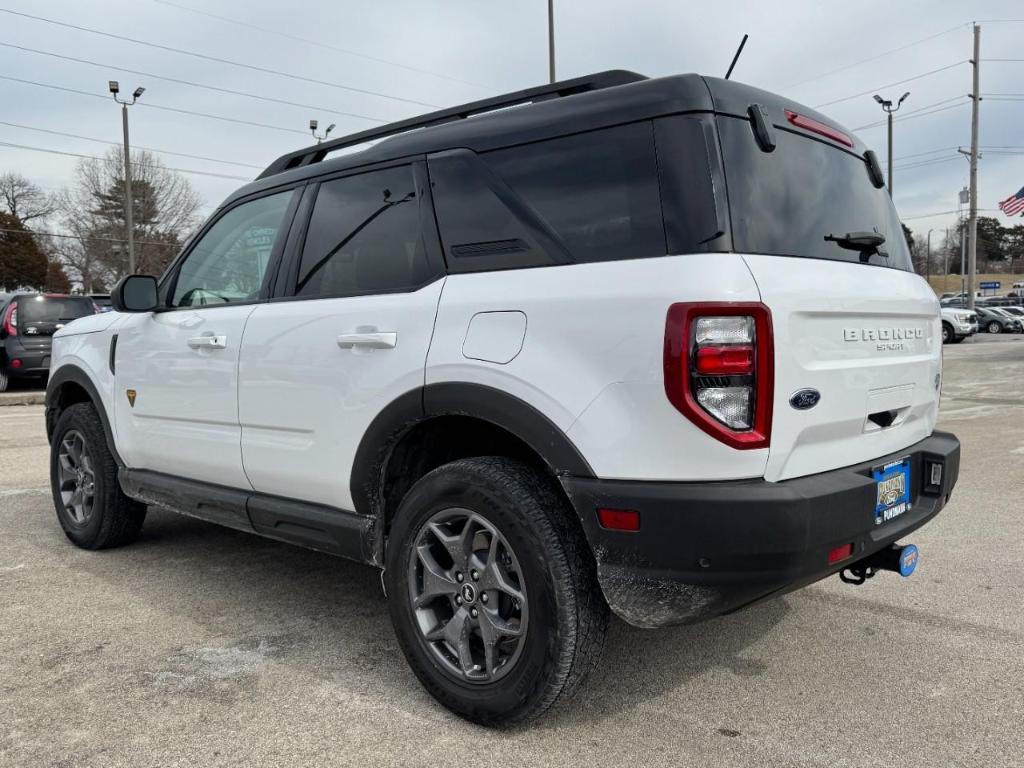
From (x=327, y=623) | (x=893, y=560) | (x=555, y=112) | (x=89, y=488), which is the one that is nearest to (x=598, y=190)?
(x=555, y=112)

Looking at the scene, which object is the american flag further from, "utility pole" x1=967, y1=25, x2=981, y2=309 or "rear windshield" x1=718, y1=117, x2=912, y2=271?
"rear windshield" x1=718, y1=117, x2=912, y2=271

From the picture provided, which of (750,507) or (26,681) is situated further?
(26,681)

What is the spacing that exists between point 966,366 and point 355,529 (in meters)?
17.4

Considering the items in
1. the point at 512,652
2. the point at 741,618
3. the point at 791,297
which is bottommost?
the point at 741,618

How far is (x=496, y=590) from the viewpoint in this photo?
2631mm

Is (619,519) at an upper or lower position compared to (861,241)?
lower

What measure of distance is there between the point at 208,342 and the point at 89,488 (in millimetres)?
1727

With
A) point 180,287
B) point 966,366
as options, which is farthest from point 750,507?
point 966,366

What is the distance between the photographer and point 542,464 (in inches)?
106

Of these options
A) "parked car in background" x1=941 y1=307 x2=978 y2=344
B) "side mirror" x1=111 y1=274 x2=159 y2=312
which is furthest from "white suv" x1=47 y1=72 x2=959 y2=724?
"parked car in background" x1=941 y1=307 x2=978 y2=344

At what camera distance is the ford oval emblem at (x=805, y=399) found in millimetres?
2297

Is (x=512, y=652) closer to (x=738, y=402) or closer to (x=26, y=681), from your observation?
(x=738, y=402)

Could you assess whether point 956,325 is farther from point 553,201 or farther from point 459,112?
point 553,201

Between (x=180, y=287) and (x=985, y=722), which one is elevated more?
(x=180, y=287)
